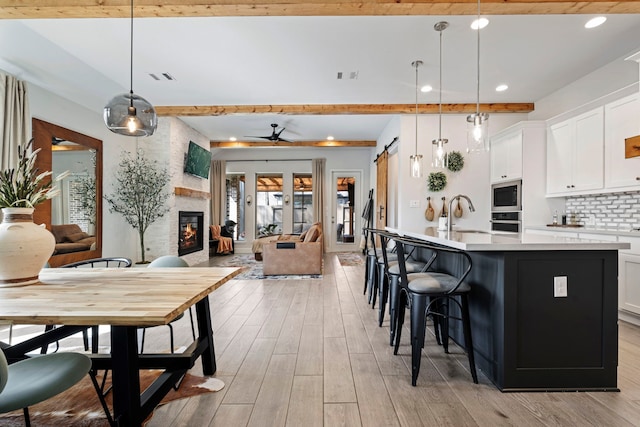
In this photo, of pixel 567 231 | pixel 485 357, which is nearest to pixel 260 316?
pixel 485 357

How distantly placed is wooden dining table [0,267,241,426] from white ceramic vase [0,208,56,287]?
0.24 feet

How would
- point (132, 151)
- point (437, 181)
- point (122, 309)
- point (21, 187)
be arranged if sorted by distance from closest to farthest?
point (122, 309)
point (21, 187)
point (437, 181)
point (132, 151)

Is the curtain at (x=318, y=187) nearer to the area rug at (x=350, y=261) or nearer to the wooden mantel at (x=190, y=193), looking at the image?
the area rug at (x=350, y=261)

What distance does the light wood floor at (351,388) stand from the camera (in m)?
1.69

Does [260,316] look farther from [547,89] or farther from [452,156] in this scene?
[547,89]

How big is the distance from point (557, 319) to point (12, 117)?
5447 mm

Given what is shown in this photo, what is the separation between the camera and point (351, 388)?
198 centimetres

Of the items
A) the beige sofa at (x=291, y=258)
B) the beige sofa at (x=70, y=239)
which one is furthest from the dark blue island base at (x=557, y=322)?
the beige sofa at (x=70, y=239)

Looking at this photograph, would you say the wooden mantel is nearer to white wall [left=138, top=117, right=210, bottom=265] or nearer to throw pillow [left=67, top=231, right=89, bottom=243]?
white wall [left=138, top=117, right=210, bottom=265]

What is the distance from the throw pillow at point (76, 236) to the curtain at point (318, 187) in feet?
18.0

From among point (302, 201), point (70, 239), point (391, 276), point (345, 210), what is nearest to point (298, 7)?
point (391, 276)

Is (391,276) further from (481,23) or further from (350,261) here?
(350,261)

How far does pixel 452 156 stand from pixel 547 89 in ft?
5.10

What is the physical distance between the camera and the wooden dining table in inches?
43.5
